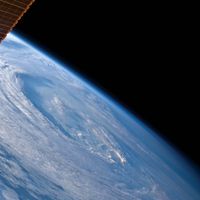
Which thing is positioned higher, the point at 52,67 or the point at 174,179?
the point at 52,67

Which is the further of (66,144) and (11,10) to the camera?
(66,144)

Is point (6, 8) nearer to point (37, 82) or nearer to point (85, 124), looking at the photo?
point (85, 124)

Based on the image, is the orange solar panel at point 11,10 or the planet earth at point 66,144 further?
the planet earth at point 66,144

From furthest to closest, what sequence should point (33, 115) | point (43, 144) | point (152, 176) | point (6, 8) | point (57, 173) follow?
point (152, 176) → point (33, 115) → point (43, 144) → point (57, 173) → point (6, 8)

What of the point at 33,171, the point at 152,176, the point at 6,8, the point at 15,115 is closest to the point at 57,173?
the point at 33,171
